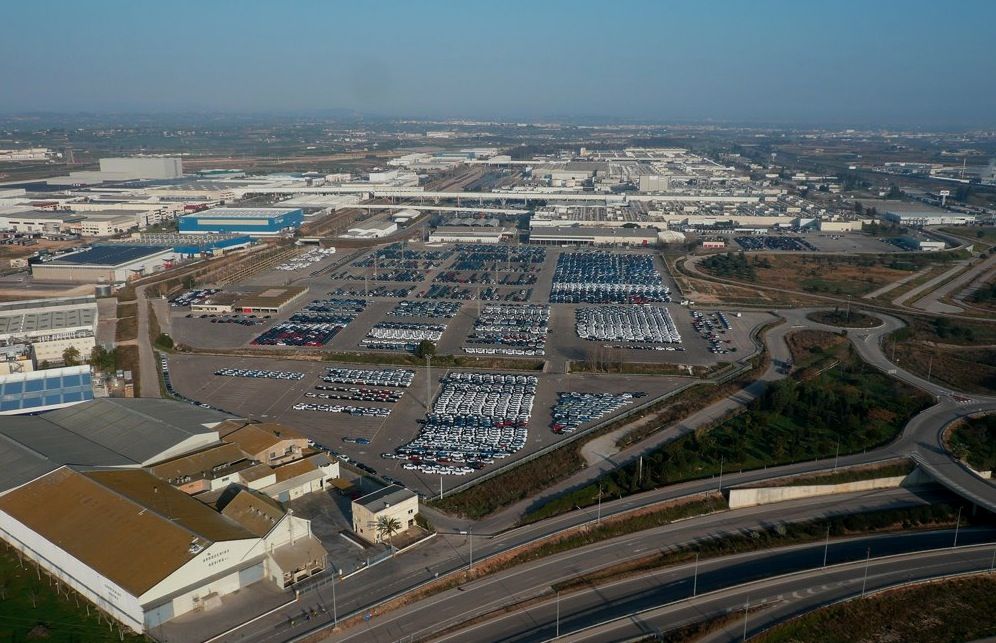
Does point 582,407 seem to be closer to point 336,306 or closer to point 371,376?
point 371,376

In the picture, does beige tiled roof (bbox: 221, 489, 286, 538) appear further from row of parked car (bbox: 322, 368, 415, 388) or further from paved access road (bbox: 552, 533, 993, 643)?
row of parked car (bbox: 322, 368, 415, 388)

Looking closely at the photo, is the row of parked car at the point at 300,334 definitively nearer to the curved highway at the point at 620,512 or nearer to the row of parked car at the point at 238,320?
the row of parked car at the point at 238,320

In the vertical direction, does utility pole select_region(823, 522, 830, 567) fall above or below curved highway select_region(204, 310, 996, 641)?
below

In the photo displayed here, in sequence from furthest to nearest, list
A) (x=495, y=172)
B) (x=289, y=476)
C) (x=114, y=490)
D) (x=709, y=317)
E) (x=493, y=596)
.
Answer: (x=495, y=172), (x=709, y=317), (x=289, y=476), (x=114, y=490), (x=493, y=596)

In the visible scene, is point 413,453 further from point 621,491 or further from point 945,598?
point 945,598

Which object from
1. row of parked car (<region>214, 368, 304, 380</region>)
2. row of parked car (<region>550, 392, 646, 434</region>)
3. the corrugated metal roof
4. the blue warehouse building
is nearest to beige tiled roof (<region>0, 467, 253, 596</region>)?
the corrugated metal roof

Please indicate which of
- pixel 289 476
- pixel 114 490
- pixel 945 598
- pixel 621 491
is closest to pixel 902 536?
pixel 945 598

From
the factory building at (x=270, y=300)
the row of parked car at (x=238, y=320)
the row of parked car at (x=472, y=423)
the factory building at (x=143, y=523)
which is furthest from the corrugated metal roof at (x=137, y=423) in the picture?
the factory building at (x=270, y=300)
